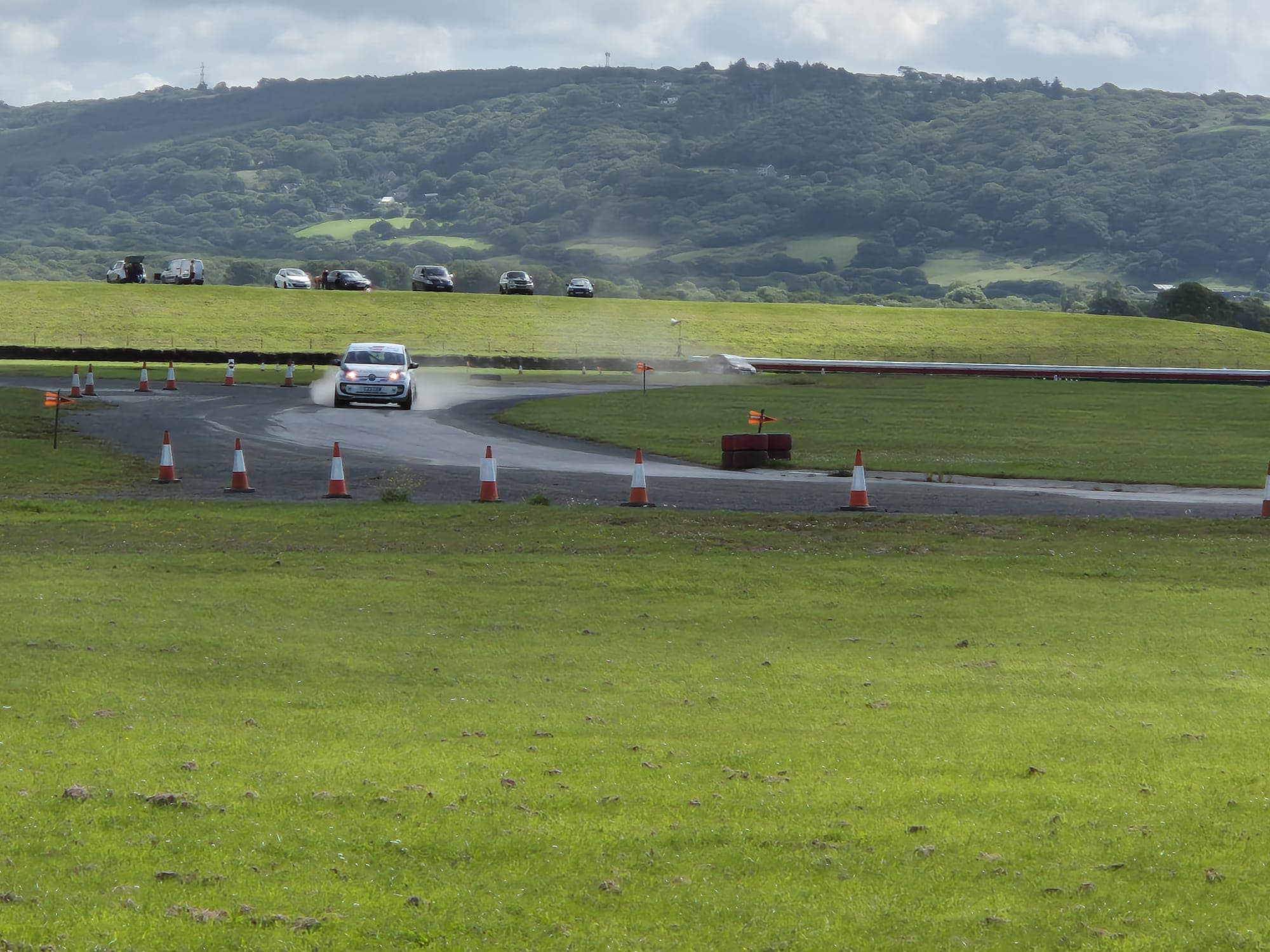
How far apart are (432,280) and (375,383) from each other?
6091 centimetres

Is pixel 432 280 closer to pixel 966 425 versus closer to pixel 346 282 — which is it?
pixel 346 282

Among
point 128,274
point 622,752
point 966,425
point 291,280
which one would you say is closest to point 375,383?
point 966,425

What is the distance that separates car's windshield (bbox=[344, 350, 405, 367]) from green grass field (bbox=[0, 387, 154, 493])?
25.1ft

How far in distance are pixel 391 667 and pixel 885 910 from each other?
5341 mm

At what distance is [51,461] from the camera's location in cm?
2478

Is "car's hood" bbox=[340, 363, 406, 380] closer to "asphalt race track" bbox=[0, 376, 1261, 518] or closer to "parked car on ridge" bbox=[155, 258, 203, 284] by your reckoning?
"asphalt race track" bbox=[0, 376, 1261, 518]

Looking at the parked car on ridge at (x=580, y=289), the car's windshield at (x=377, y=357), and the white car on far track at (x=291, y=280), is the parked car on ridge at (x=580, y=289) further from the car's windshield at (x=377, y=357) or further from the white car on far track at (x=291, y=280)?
the car's windshield at (x=377, y=357)

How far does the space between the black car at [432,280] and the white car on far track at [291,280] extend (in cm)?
689

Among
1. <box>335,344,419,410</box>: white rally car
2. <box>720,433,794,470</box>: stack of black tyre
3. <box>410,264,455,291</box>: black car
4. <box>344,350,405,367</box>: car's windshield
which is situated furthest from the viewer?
<box>410,264,455,291</box>: black car

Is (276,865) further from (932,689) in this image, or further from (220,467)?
(220,467)

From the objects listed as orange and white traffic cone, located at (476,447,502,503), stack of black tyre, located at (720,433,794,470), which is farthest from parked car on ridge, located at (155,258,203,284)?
orange and white traffic cone, located at (476,447,502,503)

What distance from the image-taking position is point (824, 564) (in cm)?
1574

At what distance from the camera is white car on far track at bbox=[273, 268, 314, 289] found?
3767 inches

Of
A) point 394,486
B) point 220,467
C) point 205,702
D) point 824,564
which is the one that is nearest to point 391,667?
point 205,702
